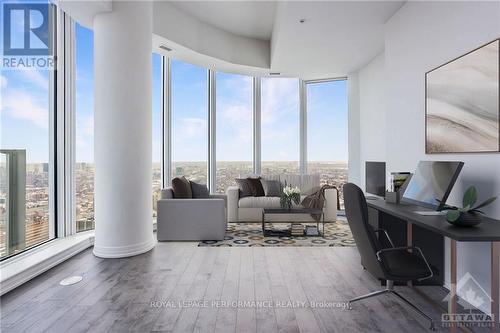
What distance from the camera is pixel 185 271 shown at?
3.20 metres

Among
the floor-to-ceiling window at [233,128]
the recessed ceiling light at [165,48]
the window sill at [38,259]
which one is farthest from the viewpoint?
the floor-to-ceiling window at [233,128]

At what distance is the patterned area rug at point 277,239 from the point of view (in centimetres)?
429

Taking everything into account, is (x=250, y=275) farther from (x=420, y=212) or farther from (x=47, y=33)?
(x=47, y=33)

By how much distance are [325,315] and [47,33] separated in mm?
4434

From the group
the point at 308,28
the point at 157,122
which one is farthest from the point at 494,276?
the point at 157,122

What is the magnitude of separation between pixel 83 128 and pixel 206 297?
3.10m

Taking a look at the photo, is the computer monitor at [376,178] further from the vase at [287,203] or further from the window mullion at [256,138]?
the window mullion at [256,138]

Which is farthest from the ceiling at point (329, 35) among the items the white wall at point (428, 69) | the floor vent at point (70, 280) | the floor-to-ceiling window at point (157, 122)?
the floor vent at point (70, 280)

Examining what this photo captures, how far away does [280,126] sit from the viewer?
278 inches

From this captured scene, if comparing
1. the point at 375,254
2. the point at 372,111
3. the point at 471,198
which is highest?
the point at 372,111

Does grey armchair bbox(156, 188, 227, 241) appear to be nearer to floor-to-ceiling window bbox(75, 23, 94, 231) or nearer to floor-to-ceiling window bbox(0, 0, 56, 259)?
floor-to-ceiling window bbox(75, 23, 94, 231)

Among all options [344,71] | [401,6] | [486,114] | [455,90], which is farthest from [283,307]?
[344,71]

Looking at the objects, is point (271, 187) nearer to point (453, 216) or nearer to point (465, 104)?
point (465, 104)

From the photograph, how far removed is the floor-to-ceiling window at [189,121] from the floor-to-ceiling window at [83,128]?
1697 mm
